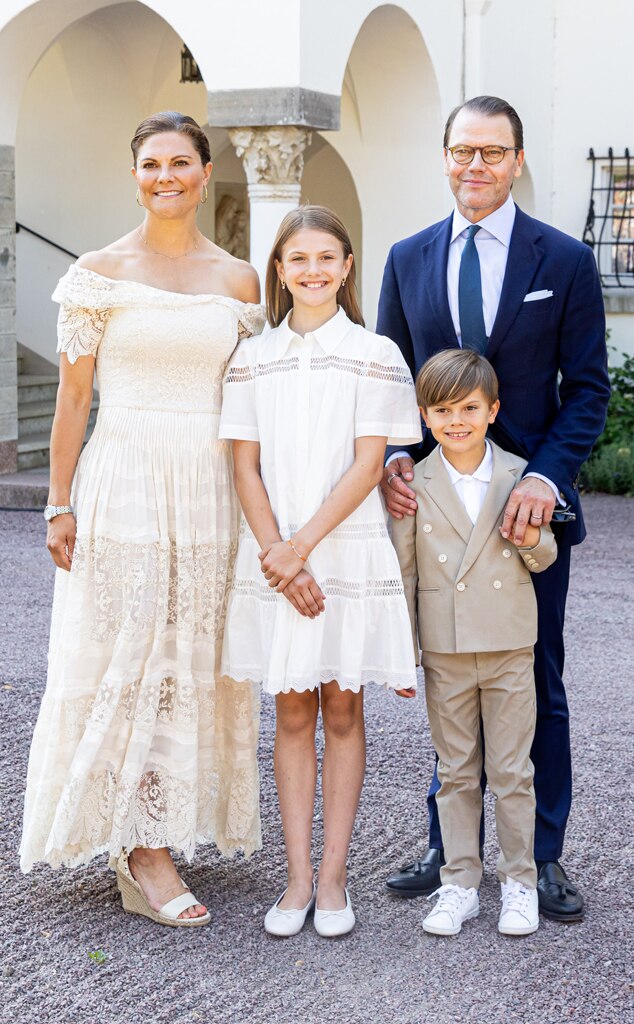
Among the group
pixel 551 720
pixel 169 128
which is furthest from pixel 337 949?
pixel 169 128

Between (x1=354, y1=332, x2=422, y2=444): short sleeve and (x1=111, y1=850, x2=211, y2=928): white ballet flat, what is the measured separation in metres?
1.27

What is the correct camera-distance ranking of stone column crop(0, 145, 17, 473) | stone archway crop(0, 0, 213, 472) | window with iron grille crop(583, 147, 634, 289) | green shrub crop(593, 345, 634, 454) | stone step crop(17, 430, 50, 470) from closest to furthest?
stone column crop(0, 145, 17, 473)
stone step crop(17, 430, 50, 470)
stone archway crop(0, 0, 213, 472)
green shrub crop(593, 345, 634, 454)
window with iron grille crop(583, 147, 634, 289)

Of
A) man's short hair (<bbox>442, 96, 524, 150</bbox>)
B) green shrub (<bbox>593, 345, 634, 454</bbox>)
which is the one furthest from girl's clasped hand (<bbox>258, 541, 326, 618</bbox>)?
green shrub (<bbox>593, 345, 634, 454</bbox>)

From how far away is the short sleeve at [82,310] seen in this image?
3.27 m

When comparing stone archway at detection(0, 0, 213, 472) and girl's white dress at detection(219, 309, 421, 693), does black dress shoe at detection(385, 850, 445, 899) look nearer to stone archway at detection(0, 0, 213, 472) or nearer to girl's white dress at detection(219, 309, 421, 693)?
girl's white dress at detection(219, 309, 421, 693)

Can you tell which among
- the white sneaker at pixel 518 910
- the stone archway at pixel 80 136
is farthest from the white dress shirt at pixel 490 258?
the stone archway at pixel 80 136

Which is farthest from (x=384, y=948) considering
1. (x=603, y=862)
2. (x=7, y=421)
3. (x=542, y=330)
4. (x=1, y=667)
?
(x=7, y=421)

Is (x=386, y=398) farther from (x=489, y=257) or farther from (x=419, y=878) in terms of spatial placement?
(x=419, y=878)

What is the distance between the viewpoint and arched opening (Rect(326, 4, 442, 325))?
10.5 meters

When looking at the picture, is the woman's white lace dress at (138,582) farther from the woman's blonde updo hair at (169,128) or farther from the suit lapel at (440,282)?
the suit lapel at (440,282)

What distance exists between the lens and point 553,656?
3.46 metres

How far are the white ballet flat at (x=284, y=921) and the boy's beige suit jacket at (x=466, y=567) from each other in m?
0.74

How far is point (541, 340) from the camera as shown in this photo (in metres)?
3.29

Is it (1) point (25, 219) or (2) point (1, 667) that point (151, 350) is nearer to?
(2) point (1, 667)
